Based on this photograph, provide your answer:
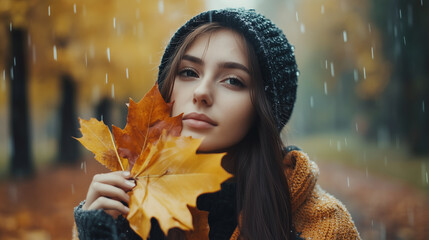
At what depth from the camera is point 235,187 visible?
1965mm

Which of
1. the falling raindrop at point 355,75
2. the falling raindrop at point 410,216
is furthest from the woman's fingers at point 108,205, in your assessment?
the falling raindrop at point 355,75

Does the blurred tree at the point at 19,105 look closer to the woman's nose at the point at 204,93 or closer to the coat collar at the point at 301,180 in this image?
the woman's nose at the point at 204,93

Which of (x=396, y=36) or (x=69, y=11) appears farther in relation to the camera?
(x=396, y=36)

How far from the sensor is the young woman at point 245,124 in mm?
1770

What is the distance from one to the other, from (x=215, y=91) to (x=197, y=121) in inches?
8.0

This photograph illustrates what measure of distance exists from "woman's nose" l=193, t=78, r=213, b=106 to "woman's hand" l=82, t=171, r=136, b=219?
55 cm

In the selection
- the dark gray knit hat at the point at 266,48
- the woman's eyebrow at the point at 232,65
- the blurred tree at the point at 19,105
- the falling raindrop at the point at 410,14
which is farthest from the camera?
the falling raindrop at the point at 410,14

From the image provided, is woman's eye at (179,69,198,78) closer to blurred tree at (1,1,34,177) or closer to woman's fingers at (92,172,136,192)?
woman's fingers at (92,172,136,192)

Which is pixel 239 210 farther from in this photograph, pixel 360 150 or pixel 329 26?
pixel 360 150

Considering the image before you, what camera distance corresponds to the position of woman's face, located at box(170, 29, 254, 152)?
1.71m

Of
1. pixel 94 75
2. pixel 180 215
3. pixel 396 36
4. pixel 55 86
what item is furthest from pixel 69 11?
pixel 396 36

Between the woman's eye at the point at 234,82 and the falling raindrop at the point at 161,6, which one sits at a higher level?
the falling raindrop at the point at 161,6

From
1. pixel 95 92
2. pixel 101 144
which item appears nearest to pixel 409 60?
pixel 95 92

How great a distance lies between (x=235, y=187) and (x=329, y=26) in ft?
41.2
